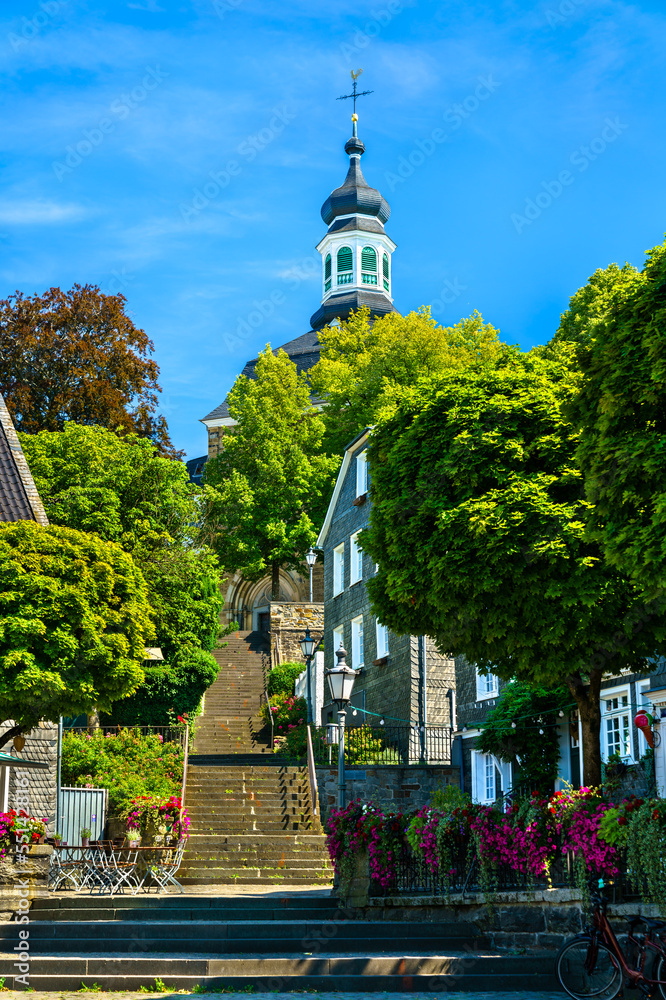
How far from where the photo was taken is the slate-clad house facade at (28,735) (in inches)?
779

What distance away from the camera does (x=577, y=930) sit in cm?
1160

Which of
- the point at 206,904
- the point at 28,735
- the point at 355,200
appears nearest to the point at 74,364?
the point at 28,735

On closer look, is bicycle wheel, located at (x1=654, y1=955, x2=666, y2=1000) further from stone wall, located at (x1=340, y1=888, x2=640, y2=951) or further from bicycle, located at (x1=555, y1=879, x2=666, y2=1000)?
stone wall, located at (x1=340, y1=888, x2=640, y2=951)

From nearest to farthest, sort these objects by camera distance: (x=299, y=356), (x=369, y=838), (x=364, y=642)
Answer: (x=369, y=838)
(x=364, y=642)
(x=299, y=356)

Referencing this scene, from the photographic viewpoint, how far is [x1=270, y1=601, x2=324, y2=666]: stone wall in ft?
120

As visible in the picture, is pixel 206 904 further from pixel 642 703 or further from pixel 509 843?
pixel 642 703

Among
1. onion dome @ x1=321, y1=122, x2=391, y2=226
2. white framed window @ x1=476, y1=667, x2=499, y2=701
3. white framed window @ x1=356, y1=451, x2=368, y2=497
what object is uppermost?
onion dome @ x1=321, y1=122, x2=391, y2=226

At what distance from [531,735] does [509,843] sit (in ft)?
24.6

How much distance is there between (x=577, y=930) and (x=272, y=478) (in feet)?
95.4

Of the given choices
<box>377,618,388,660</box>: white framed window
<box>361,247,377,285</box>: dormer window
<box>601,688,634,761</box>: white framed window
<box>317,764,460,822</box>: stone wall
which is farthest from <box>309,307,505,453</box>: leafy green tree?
<box>601,688,634,761</box>: white framed window

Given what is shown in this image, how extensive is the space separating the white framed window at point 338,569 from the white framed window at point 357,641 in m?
1.64

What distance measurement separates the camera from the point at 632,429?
33.5ft

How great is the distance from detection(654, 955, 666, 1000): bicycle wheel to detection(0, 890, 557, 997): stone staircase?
2.10 metres

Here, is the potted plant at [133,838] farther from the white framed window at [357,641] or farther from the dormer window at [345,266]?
the dormer window at [345,266]
